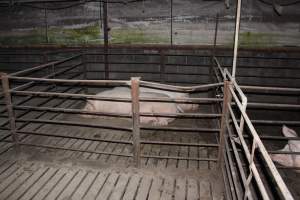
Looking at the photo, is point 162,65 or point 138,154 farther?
point 162,65

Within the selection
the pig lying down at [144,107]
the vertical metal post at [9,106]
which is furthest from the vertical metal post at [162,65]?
the vertical metal post at [9,106]

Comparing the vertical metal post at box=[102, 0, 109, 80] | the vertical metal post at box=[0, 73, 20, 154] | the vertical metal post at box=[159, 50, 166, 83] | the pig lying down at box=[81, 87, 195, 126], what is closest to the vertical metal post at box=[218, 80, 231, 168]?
the pig lying down at box=[81, 87, 195, 126]

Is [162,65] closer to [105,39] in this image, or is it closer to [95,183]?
[105,39]

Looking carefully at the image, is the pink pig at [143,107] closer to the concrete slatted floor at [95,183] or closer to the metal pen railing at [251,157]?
the concrete slatted floor at [95,183]

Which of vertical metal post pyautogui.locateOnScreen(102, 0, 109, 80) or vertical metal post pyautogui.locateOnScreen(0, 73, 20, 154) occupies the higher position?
vertical metal post pyautogui.locateOnScreen(102, 0, 109, 80)

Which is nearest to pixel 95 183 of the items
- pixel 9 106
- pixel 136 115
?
pixel 136 115

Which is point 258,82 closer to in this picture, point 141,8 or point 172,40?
point 172,40

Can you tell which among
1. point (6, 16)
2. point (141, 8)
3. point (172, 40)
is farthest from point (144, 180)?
point (6, 16)

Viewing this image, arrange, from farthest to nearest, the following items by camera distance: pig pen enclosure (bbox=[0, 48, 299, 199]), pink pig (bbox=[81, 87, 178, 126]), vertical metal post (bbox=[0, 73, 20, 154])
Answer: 1. pink pig (bbox=[81, 87, 178, 126])
2. vertical metal post (bbox=[0, 73, 20, 154])
3. pig pen enclosure (bbox=[0, 48, 299, 199])

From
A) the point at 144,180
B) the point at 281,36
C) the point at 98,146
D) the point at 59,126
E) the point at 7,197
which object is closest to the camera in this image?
the point at 7,197

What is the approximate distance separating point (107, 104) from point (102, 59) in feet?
9.20

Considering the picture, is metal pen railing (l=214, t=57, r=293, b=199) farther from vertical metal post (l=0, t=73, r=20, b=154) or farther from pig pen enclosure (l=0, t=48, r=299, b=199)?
vertical metal post (l=0, t=73, r=20, b=154)

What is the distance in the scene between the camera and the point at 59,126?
5910 millimetres

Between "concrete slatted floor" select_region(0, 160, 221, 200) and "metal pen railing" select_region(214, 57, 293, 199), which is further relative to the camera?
"concrete slatted floor" select_region(0, 160, 221, 200)
